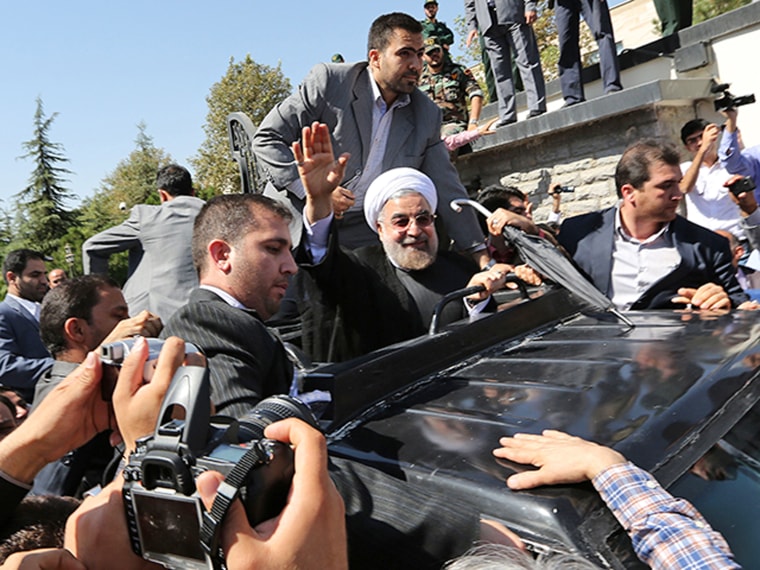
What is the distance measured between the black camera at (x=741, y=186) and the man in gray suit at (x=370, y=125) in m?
1.83

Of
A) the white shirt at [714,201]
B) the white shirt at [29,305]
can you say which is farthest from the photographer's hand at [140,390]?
the white shirt at [714,201]

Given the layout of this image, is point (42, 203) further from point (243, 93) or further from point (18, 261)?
point (18, 261)

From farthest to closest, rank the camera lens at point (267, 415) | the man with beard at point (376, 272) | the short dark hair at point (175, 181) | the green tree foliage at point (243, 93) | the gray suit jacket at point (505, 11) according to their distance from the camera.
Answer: the green tree foliage at point (243, 93) → the gray suit jacket at point (505, 11) → the short dark hair at point (175, 181) → the man with beard at point (376, 272) → the camera lens at point (267, 415)

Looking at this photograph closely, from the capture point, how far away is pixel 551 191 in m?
7.75

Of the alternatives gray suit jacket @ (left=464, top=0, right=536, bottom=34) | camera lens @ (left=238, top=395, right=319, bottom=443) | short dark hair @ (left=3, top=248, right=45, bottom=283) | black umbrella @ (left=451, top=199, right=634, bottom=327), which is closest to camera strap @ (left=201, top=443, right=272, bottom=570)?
camera lens @ (left=238, top=395, right=319, bottom=443)

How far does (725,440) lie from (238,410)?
1.18 meters

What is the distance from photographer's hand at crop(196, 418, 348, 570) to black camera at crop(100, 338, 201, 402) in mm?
399

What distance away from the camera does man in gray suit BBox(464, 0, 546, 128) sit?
7652mm

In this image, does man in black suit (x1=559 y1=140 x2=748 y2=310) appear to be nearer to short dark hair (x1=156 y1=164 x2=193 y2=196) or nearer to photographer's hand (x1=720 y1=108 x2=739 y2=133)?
photographer's hand (x1=720 y1=108 x2=739 y2=133)

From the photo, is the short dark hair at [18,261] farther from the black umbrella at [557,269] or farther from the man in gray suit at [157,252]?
the black umbrella at [557,269]

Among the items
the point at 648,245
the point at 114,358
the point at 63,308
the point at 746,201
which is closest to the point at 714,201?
the point at 746,201

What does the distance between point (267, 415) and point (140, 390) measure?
245 millimetres

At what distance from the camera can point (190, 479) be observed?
3.20 ft

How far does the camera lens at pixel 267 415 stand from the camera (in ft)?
3.82
